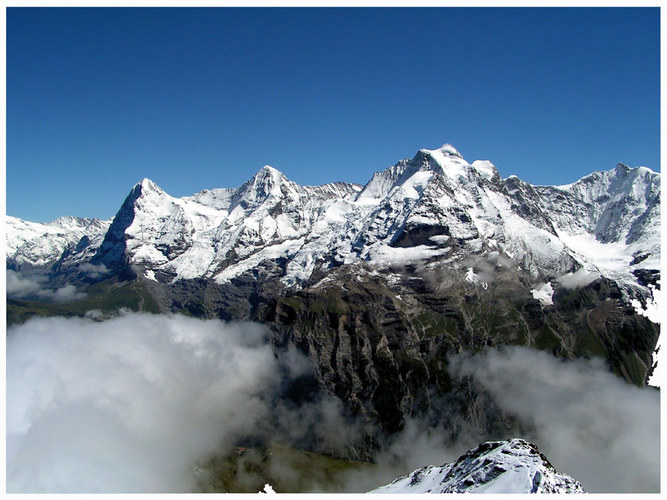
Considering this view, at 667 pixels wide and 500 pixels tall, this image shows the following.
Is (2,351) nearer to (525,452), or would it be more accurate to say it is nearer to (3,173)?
(3,173)

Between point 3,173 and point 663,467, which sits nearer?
point 3,173


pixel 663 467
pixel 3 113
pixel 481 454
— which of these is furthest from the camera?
pixel 663 467

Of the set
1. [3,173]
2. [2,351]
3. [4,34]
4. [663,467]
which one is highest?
[4,34]
